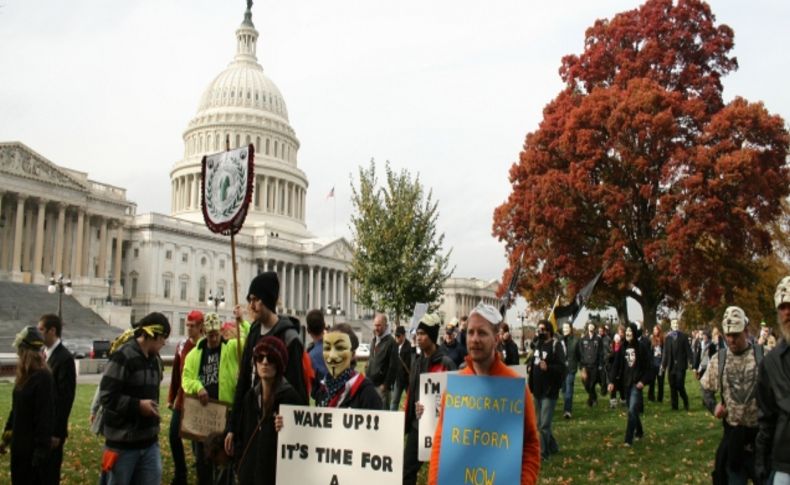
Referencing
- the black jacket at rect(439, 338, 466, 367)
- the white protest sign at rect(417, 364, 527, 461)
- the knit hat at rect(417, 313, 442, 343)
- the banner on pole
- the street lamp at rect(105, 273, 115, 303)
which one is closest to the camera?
the white protest sign at rect(417, 364, 527, 461)

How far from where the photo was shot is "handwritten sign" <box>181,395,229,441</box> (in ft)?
24.4

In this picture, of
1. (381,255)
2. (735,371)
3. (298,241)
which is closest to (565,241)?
(381,255)

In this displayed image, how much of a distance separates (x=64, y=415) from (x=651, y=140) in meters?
26.0

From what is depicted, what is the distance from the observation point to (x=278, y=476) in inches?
206

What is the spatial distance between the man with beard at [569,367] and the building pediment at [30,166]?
61.1 m

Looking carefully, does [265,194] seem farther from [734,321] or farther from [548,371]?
[734,321]

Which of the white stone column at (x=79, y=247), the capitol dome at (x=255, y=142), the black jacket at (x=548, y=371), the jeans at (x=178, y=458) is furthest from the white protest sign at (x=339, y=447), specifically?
the capitol dome at (x=255, y=142)

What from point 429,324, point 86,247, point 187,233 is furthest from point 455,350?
point 187,233

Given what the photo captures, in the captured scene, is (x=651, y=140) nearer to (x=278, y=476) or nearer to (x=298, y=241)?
(x=278, y=476)

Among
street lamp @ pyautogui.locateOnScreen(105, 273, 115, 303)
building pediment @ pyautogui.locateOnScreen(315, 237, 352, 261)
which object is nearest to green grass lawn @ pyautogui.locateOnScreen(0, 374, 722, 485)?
street lamp @ pyautogui.locateOnScreen(105, 273, 115, 303)

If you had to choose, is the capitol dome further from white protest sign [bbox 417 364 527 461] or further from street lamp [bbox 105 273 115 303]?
white protest sign [bbox 417 364 527 461]

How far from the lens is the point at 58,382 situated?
7605mm

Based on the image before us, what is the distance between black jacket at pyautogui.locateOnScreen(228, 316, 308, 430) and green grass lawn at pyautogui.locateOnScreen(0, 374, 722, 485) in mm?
4532

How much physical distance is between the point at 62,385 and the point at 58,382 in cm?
5
